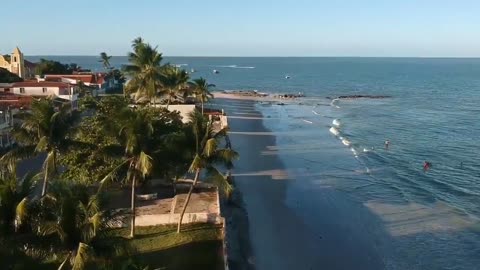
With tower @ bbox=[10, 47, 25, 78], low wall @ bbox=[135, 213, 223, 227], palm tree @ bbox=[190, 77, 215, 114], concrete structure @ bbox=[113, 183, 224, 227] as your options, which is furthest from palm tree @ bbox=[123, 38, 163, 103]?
tower @ bbox=[10, 47, 25, 78]

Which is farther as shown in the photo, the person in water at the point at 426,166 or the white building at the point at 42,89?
the white building at the point at 42,89

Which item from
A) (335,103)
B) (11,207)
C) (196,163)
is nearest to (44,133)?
(196,163)

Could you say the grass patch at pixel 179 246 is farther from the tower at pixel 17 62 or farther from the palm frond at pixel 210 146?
the tower at pixel 17 62

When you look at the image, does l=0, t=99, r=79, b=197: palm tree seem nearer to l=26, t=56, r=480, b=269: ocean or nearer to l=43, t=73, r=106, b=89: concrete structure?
l=26, t=56, r=480, b=269: ocean

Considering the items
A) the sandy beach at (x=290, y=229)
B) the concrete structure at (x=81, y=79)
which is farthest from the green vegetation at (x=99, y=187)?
the concrete structure at (x=81, y=79)

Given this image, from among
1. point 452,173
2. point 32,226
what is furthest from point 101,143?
point 452,173

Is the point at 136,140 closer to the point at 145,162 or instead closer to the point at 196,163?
the point at 145,162

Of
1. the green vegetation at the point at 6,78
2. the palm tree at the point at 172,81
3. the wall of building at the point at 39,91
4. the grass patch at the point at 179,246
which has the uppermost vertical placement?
the palm tree at the point at 172,81
